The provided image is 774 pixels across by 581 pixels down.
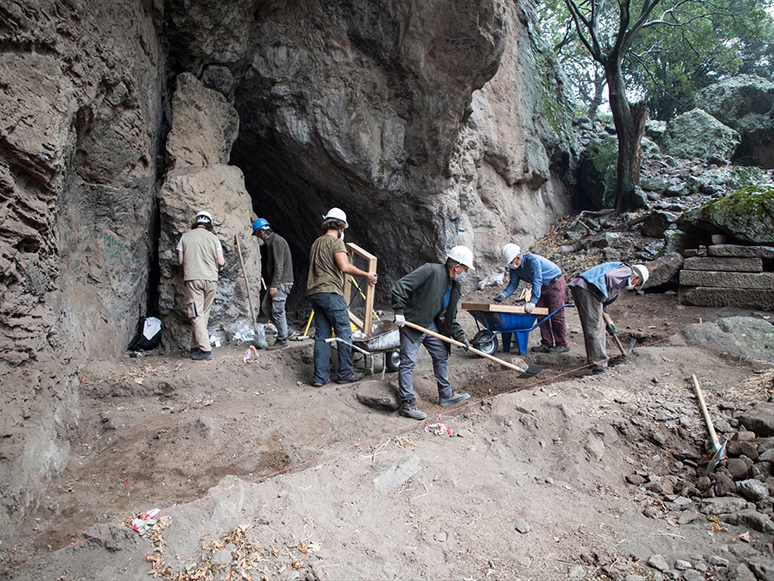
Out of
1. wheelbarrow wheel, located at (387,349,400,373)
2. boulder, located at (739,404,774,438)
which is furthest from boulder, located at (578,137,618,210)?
boulder, located at (739,404,774,438)

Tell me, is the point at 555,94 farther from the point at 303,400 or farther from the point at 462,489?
the point at 462,489

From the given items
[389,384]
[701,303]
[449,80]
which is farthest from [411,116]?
[701,303]

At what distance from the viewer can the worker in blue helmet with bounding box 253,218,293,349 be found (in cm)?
631

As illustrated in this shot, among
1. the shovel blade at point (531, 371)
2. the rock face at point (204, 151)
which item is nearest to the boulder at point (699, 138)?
the rock face at point (204, 151)

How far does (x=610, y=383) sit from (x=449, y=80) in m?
5.13

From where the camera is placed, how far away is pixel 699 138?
556 inches

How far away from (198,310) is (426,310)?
2.71 metres

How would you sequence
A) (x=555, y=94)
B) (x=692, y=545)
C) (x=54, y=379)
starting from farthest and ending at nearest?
1. (x=555, y=94)
2. (x=54, y=379)
3. (x=692, y=545)

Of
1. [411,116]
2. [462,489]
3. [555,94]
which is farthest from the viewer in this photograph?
[555,94]

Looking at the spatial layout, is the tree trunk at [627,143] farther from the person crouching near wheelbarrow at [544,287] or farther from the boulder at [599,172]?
the person crouching near wheelbarrow at [544,287]

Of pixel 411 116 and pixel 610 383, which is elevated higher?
pixel 411 116

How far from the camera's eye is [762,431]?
3.83 m

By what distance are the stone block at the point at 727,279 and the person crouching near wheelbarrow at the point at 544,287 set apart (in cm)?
281

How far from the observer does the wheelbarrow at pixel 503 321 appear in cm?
603
